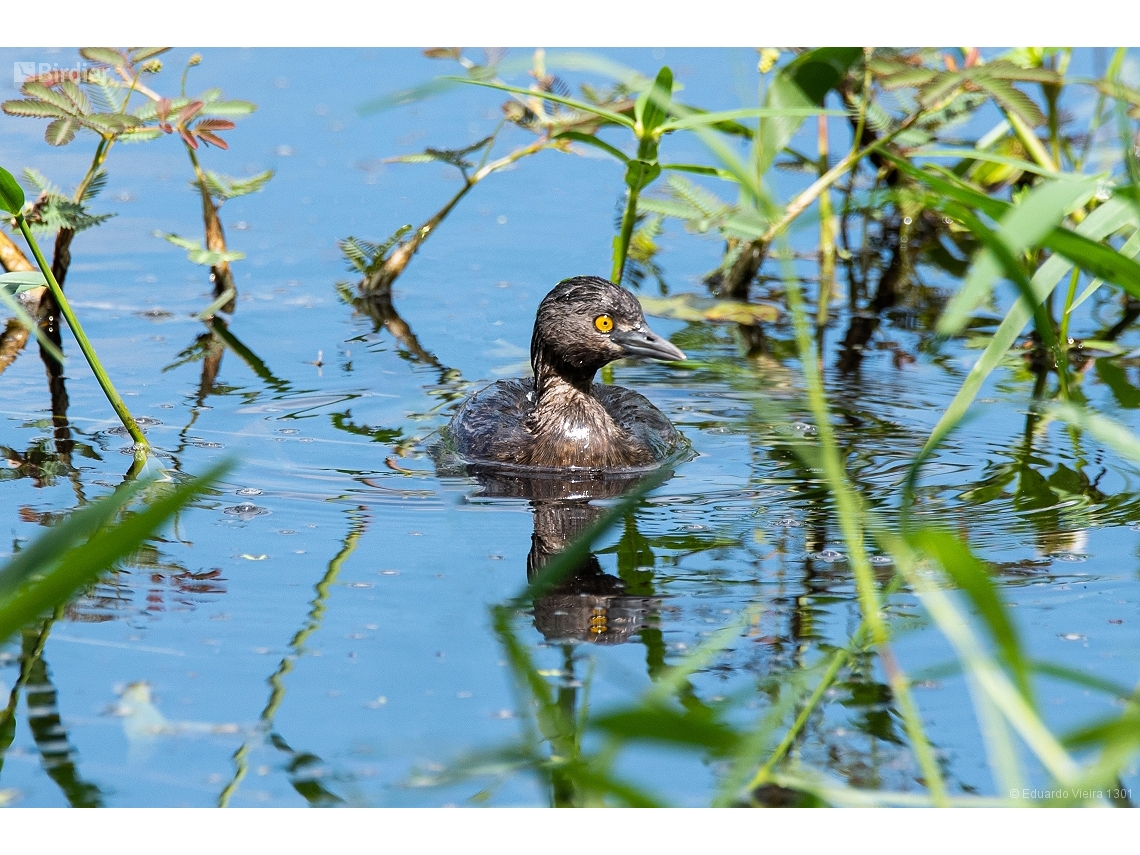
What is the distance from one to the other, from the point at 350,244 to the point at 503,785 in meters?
6.17

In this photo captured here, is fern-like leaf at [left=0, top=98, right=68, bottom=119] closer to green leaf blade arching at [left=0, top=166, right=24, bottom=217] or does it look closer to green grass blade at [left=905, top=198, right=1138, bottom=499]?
green leaf blade arching at [left=0, top=166, right=24, bottom=217]

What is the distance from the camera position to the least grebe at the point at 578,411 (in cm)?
718

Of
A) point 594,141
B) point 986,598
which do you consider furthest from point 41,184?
point 986,598

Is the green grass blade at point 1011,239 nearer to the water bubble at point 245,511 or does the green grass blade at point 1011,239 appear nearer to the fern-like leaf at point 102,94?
the water bubble at point 245,511

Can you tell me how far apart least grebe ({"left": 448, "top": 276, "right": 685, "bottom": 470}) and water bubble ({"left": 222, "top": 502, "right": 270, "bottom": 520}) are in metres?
1.29

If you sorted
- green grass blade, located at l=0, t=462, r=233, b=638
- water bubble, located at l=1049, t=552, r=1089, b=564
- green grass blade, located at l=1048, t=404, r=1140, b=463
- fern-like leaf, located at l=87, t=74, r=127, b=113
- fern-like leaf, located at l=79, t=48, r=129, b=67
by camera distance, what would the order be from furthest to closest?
fern-like leaf, located at l=87, t=74, r=127, b=113 < fern-like leaf, located at l=79, t=48, r=129, b=67 < water bubble, located at l=1049, t=552, r=1089, b=564 < green grass blade, located at l=1048, t=404, r=1140, b=463 < green grass blade, located at l=0, t=462, r=233, b=638

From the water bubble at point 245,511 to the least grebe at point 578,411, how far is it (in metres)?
1.29

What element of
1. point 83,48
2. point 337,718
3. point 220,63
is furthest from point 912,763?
point 220,63

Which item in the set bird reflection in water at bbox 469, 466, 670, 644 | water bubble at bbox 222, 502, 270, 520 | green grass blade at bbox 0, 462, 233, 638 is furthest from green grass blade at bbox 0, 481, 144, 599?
water bubble at bbox 222, 502, 270, 520

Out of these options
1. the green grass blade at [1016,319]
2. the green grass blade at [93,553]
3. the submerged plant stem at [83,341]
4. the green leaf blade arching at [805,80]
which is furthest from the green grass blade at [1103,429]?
the green leaf blade arching at [805,80]

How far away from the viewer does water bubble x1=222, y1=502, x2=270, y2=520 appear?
6.19m

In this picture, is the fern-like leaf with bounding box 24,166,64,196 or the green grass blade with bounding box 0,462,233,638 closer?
the green grass blade with bounding box 0,462,233,638

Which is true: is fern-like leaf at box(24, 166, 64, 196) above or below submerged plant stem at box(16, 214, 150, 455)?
above

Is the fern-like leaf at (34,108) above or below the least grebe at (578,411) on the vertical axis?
above
